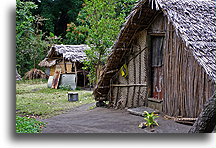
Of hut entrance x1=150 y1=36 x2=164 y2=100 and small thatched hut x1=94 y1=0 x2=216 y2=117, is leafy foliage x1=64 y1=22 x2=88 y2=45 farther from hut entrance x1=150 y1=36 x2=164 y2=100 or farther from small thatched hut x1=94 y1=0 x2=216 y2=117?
hut entrance x1=150 y1=36 x2=164 y2=100

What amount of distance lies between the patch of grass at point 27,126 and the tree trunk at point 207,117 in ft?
6.42

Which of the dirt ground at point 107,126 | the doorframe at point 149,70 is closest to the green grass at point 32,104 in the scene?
the dirt ground at point 107,126

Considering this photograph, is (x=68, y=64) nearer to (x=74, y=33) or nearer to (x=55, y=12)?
(x=74, y=33)

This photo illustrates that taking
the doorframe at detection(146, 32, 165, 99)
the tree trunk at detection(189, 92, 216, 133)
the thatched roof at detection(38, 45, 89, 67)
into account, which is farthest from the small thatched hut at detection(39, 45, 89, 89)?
the tree trunk at detection(189, 92, 216, 133)

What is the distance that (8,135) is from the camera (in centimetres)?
354

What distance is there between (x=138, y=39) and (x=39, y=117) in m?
2.33

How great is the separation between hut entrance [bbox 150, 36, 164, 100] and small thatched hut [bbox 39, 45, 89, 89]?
19.7 feet

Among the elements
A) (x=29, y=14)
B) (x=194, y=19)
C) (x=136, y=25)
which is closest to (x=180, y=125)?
(x=194, y=19)

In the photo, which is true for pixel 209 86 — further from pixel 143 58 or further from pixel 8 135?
pixel 8 135

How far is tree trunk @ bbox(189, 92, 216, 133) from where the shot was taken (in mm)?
2920

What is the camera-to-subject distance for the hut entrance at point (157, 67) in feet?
16.2

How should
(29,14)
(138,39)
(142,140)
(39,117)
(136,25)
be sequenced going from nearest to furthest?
1. (142,140)
2. (29,14)
3. (39,117)
4. (136,25)
5. (138,39)

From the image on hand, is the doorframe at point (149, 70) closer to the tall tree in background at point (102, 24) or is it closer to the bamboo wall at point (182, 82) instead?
the bamboo wall at point (182, 82)

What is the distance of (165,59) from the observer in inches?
184
